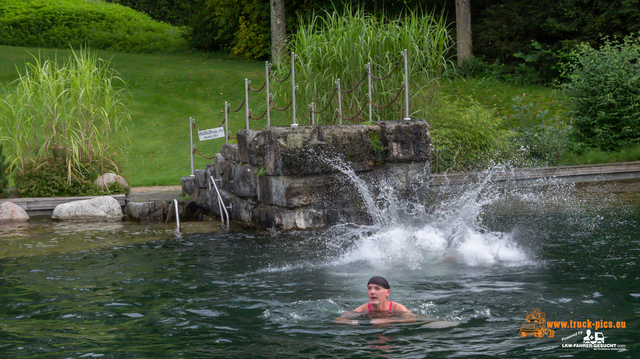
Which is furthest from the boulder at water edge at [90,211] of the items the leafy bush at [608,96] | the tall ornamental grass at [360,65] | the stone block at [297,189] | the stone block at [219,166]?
the leafy bush at [608,96]

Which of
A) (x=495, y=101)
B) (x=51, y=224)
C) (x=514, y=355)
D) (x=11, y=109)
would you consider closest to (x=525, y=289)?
(x=514, y=355)

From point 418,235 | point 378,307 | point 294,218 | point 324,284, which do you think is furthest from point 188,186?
point 378,307

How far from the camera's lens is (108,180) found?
Answer: 1226 centimetres

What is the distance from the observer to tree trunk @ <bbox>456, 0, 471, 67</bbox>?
72.0 feet

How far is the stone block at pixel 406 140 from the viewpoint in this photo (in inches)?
416

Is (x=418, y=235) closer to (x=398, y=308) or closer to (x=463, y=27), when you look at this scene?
(x=398, y=308)

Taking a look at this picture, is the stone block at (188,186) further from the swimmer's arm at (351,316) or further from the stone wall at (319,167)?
the swimmer's arm at (351,316)

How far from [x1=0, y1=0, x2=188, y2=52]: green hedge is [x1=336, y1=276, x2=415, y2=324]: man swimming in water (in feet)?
84.0

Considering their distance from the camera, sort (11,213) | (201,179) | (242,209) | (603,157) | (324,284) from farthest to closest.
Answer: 1. (603,157)
2. (201,179)
3. (242,209)
4. (11,213)
5. (324,284)

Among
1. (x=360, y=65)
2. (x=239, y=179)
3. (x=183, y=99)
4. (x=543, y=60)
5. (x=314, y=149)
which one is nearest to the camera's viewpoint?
(x=314, y=149)

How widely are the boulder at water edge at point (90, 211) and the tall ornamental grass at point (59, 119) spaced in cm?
81

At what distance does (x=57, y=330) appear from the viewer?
5.40 m

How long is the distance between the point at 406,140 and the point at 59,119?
6274 millimetres

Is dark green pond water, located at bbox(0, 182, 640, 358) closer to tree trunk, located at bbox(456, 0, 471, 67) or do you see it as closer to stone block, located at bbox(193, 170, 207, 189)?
stone block, located at bbox(193, 170, 207, 189)
